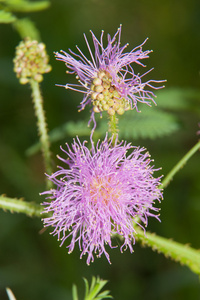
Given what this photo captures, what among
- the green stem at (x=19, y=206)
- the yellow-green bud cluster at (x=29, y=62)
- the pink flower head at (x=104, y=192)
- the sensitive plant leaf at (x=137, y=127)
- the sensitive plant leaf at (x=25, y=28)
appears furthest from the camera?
the sensitive plant leaf at (x=25, y=28)

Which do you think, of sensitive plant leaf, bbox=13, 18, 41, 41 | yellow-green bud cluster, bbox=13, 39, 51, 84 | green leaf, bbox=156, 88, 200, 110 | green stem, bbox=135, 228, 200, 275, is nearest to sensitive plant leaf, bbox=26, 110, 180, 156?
green leaf, bbox=156, 88, 200, 110

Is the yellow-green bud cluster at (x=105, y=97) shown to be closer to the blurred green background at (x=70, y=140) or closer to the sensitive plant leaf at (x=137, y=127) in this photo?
the sensitive plant leaf at (x=137, y=127)

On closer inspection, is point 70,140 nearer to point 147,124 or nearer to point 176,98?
point 176,98

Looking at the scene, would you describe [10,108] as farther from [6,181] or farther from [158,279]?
[158,279]

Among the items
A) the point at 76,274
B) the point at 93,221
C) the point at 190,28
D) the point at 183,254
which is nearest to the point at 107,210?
the point at 93,221

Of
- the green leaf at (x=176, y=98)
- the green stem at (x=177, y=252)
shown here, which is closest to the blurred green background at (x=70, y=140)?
the green leaf at (x=176, y=98)

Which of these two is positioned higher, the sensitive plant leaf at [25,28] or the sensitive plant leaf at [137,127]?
the sensitive plant leaf at [25,28]
